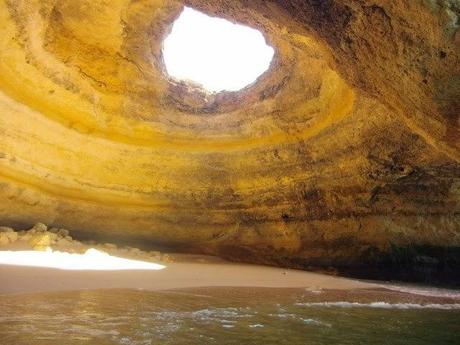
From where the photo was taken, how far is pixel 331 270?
7.34 m

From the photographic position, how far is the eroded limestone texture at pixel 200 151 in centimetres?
593

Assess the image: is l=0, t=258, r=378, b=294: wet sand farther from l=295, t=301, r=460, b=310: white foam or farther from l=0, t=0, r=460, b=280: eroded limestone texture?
l=0, t=0, r=460, b=280: eroded limestone texture

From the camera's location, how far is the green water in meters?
2.01

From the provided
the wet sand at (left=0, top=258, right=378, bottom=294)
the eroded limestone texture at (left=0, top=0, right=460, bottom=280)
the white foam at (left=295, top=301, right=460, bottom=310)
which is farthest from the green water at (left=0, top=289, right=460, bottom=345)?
the eroded limestone texture at (left=0, top=0, right=460, bottom=280)

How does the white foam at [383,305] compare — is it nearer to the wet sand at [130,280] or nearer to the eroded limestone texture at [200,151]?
the wet sand at [130,280]

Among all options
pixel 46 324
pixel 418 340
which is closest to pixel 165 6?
pixel 46 324

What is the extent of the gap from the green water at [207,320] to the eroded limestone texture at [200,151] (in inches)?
109

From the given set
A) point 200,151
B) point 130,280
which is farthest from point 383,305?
point 200,151

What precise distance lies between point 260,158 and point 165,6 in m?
3.22

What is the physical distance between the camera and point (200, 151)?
25.2ft

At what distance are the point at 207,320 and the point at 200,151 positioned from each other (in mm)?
5396

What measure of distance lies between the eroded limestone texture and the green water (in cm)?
276

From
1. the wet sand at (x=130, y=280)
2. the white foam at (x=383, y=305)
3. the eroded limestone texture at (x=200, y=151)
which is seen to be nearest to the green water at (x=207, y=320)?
the white foam at (x=383, y=305)

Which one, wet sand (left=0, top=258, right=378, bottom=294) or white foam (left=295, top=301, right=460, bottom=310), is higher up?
wet sand (left=0, top=258, right=378, bottom=294)
